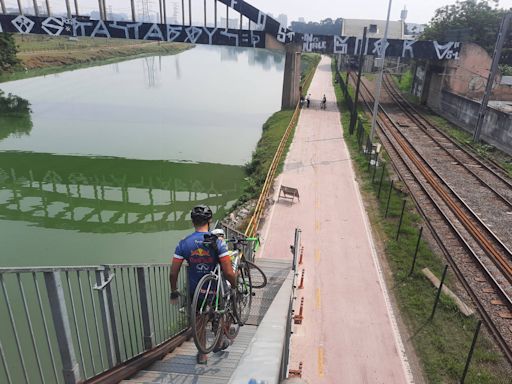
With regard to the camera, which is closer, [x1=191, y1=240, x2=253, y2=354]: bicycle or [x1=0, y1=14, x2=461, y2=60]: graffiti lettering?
[x1=191, y1=240, x2=253, y2=354]: bicycle

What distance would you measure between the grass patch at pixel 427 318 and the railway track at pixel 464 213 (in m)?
0.51

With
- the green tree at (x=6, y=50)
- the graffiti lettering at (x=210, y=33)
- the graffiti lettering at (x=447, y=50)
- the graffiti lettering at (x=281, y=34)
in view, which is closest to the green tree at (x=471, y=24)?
the graffiti lettering at (x=447, y=50)

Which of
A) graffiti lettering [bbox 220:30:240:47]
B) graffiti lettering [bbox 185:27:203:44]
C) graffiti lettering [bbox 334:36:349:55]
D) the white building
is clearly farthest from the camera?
the white building

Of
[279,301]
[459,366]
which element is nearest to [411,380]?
[459,366]

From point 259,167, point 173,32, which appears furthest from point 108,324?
point 173,32

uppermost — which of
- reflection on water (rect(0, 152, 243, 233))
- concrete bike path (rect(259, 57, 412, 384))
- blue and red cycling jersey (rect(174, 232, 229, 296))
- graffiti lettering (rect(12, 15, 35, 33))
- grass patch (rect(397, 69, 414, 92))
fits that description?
graffiti lettering (rect(12, 15, 35, 33))

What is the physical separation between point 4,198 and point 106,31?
62.6 ft

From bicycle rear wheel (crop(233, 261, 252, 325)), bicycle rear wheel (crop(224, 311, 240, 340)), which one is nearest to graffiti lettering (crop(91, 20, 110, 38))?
bicycle rear wheel (crop(233, 261, 252, 325))

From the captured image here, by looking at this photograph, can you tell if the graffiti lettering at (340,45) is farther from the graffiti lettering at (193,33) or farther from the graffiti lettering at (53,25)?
the graffiti lettering at (53,25)

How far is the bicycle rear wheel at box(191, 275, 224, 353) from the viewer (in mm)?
4543

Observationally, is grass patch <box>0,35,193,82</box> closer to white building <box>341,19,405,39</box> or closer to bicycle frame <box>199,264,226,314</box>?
white building <box>341,19,405,39</box>

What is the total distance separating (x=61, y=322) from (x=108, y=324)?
782 millimetres

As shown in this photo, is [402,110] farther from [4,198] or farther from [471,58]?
[4,198]

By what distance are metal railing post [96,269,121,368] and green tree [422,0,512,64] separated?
1657 inches
